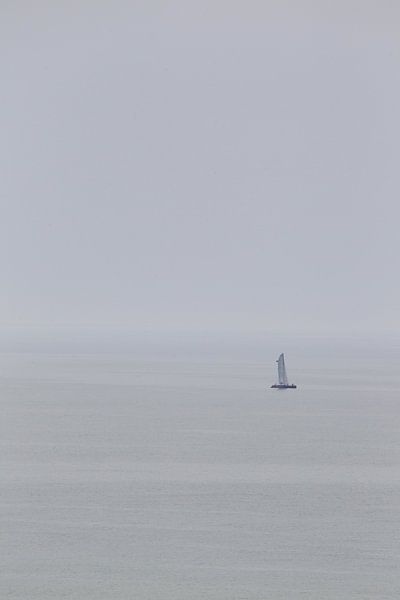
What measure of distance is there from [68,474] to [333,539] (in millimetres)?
19511

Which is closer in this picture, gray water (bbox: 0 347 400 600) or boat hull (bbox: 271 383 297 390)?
gray water (bbox: 0 347 400 600)

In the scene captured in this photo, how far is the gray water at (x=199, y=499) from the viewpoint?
47406 millimetres

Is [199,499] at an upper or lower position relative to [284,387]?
lower

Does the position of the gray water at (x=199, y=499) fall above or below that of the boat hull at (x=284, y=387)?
below

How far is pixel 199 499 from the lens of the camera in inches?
2446

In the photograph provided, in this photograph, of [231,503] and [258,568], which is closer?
[258,568]

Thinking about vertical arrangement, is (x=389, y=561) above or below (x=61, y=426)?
below

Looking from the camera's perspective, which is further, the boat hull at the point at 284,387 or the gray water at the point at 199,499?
the boat hull at the point at 284,387

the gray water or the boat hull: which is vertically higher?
the boat hull

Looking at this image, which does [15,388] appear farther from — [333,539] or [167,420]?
[333,539]

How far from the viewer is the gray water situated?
1866 inches

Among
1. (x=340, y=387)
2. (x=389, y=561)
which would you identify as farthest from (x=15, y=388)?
(x=389, y=561)

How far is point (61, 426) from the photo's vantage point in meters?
95.9

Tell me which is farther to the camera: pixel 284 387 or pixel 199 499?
pixel 284 387
